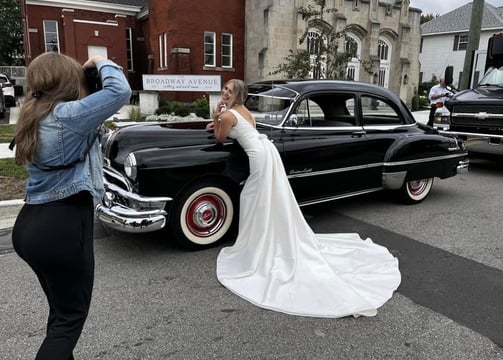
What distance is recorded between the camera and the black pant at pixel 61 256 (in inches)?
75.4

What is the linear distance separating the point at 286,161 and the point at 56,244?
10.7 feet

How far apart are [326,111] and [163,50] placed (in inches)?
754

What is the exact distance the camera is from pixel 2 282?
3.68 meters

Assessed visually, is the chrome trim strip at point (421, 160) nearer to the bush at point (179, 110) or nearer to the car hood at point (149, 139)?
the car hood at point (149, 139)

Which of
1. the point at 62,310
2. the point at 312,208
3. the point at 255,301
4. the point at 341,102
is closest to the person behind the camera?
the point at 62,310

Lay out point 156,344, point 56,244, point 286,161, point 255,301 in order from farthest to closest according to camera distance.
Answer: point 286,161, point 255,301, point 156,344, point 56,244

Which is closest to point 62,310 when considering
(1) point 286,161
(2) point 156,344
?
(2) point 156,344

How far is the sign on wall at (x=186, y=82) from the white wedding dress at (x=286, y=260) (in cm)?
1283

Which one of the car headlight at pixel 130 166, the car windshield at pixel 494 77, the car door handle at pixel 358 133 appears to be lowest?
the car headlight at pixel 130 166

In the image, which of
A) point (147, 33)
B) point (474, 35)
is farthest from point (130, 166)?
point (147, 33)

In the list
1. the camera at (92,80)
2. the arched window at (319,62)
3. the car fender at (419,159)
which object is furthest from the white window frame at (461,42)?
the camera at (92,80)

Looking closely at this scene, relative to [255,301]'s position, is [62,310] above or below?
above

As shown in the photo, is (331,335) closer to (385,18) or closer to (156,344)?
(156,344)

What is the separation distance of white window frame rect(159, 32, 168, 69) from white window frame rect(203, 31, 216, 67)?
6.82 ft
